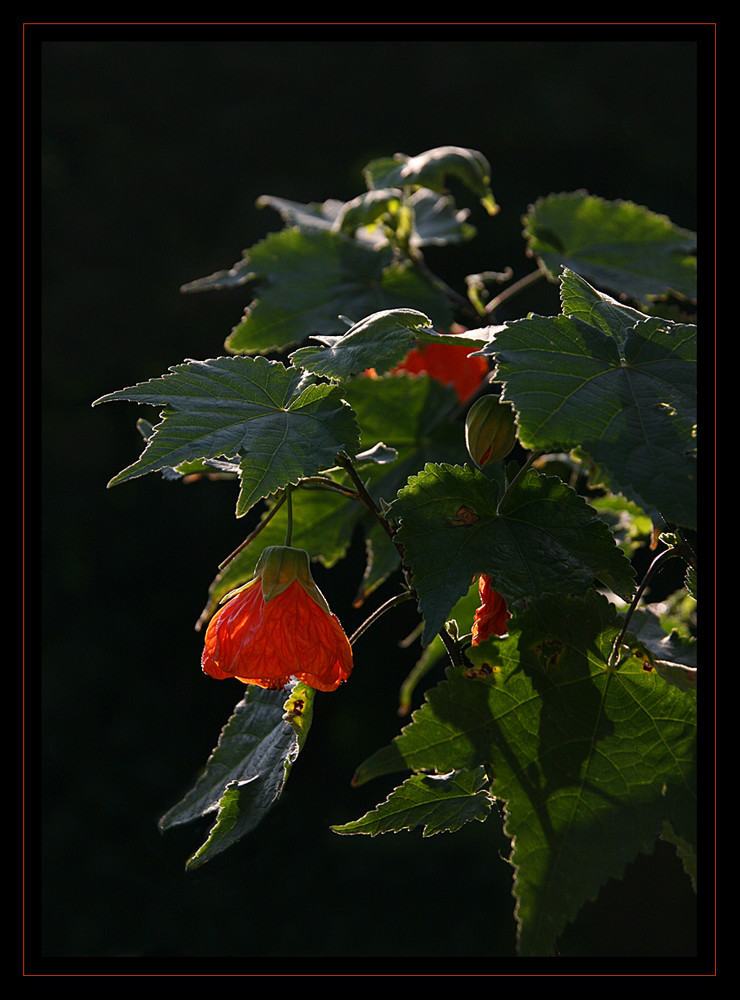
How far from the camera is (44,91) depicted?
2.41 meters

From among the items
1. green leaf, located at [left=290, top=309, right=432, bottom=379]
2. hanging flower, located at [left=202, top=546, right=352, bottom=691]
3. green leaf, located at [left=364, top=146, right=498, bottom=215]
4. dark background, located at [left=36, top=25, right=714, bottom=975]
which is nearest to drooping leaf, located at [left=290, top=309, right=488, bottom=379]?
green leaf, located at [left=290, top=309, right=432, bottom=379]

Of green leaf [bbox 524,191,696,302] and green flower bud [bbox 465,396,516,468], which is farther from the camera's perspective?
green leaf [bbox 524,191,696,302]

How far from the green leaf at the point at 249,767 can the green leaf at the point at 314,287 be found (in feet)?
1.13

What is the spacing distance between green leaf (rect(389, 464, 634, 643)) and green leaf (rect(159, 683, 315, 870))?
4.4 inches

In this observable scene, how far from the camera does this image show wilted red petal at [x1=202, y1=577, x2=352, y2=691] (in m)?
0.46

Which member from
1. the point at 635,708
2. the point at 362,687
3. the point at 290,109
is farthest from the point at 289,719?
the point at 290,109

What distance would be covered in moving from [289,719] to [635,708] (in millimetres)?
169

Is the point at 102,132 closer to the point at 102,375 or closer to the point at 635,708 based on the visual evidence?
the point at 102,375

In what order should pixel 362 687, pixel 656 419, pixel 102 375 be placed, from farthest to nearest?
pixel 102 375 < pixel 362 687 < pixel 656 419

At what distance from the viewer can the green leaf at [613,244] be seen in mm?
799

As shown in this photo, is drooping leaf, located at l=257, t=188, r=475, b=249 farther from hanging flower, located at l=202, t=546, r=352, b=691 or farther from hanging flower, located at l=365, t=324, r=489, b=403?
hanging flower, located at l=202, t=546, r=352, b=691

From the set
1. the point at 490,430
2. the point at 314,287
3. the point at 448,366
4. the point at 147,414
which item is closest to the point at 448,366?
the point at 448,366

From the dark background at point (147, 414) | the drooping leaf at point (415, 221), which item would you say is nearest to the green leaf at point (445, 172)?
the drooping leaf at point (415, 221)

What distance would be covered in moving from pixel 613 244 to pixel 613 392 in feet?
1.61
